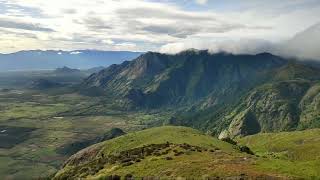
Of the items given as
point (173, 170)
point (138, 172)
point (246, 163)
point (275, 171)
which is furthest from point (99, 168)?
point (275, 171)

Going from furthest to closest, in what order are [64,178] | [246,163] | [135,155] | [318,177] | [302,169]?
[64,178]
[135,155]
[246,163]
[302,169]
[318,177]

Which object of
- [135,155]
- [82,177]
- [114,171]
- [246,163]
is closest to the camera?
[246,163]

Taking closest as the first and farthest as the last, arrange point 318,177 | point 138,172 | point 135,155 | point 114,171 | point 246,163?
point 318,177, point 246,163, point 138,172, point 114,171, point 135,155

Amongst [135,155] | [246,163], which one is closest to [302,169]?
[246,163]

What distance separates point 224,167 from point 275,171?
46.3 feet

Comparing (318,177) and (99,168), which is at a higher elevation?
(318,177)

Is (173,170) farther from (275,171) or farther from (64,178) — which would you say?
(64,178)

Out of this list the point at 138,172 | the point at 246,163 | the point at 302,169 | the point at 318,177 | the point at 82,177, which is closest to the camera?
the point at 318,177

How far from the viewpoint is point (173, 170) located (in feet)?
429

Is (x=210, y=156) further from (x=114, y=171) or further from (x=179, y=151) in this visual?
(x=114, y=171)

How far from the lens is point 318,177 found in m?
108

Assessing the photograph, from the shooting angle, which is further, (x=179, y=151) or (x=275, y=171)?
(x=179, y=151)

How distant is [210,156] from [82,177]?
157 feet

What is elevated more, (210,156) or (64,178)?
(210,156)
